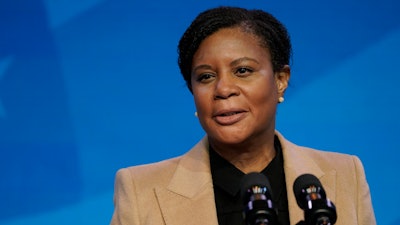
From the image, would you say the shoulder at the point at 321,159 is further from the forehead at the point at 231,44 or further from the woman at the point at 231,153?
the forehead at the point at 231,44

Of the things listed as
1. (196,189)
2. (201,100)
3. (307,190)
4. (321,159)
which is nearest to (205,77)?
(201,100)

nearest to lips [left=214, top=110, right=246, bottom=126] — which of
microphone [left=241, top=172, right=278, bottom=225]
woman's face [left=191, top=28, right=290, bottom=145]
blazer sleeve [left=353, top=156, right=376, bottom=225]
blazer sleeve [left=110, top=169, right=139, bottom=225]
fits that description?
woman's face [left=191, top=28, right=290, bottom=145]

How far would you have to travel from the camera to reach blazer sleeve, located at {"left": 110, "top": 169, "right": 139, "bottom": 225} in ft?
6.04

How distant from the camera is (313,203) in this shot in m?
1.15

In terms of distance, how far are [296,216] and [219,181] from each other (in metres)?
0.24

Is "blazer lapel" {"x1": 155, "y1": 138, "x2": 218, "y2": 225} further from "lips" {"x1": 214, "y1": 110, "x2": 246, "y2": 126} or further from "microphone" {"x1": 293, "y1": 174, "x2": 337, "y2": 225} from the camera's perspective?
"microphone" {"x1": 293, "y1": 174, "x2": 337, "y2": 225}

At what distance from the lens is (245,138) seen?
1813 mm

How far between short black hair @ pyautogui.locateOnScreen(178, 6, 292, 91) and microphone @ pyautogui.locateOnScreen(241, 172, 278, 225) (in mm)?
774

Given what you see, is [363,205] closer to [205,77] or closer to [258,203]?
[205,77]

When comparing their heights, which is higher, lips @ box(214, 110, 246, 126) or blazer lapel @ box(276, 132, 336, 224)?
lips @ box(214, 110, 246, 126)

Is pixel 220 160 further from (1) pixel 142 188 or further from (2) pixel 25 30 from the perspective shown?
(2) pixel 25 30

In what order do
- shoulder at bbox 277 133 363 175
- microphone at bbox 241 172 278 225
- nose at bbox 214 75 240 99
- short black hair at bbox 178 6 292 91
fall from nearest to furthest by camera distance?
microphone at bbox 241 172 278 225, nose at bbox 214 75 240 99, short black hair at bbox 178 6 292 91, shoulder at bbox 277 133 363 175

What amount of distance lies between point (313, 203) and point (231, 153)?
2.61 feet

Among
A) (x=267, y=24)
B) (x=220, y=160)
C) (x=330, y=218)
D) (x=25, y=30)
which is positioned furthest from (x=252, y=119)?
(x=25, y=30)
